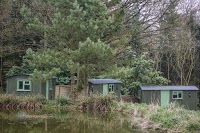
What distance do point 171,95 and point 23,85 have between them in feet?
35.6

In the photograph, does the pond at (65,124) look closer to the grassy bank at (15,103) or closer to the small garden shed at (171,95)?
the grassy bank at (15,103)

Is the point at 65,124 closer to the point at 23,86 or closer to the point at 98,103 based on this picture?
the point at 98,103

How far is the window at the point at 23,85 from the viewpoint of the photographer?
2261cm

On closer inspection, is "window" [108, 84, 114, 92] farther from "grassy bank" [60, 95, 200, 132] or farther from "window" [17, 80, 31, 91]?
"grassy bank" [60, 95, 200, 132]

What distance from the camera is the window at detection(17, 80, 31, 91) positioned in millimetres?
22609

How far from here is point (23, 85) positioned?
891 inches

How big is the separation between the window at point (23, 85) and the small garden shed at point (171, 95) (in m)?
8.16

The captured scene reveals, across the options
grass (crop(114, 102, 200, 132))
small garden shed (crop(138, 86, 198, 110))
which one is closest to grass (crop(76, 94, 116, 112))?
grass (crop(114, 102, 200, 132))

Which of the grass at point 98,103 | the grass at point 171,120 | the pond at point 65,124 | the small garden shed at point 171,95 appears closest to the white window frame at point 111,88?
the small garden shed at point 171,95

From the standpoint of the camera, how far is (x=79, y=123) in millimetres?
13070

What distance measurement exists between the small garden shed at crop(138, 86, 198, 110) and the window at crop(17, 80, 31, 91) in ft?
26.8

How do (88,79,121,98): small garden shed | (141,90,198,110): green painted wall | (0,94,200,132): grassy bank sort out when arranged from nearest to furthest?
1. (0,94,200,132): grassy bank
2. (88,79,121,98): small garden shed
3. (141,90,198,110): green painted wall

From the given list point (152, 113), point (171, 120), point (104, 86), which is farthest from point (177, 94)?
point (171, 120)

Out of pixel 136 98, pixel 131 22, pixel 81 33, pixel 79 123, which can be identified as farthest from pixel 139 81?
pixel 79 123
